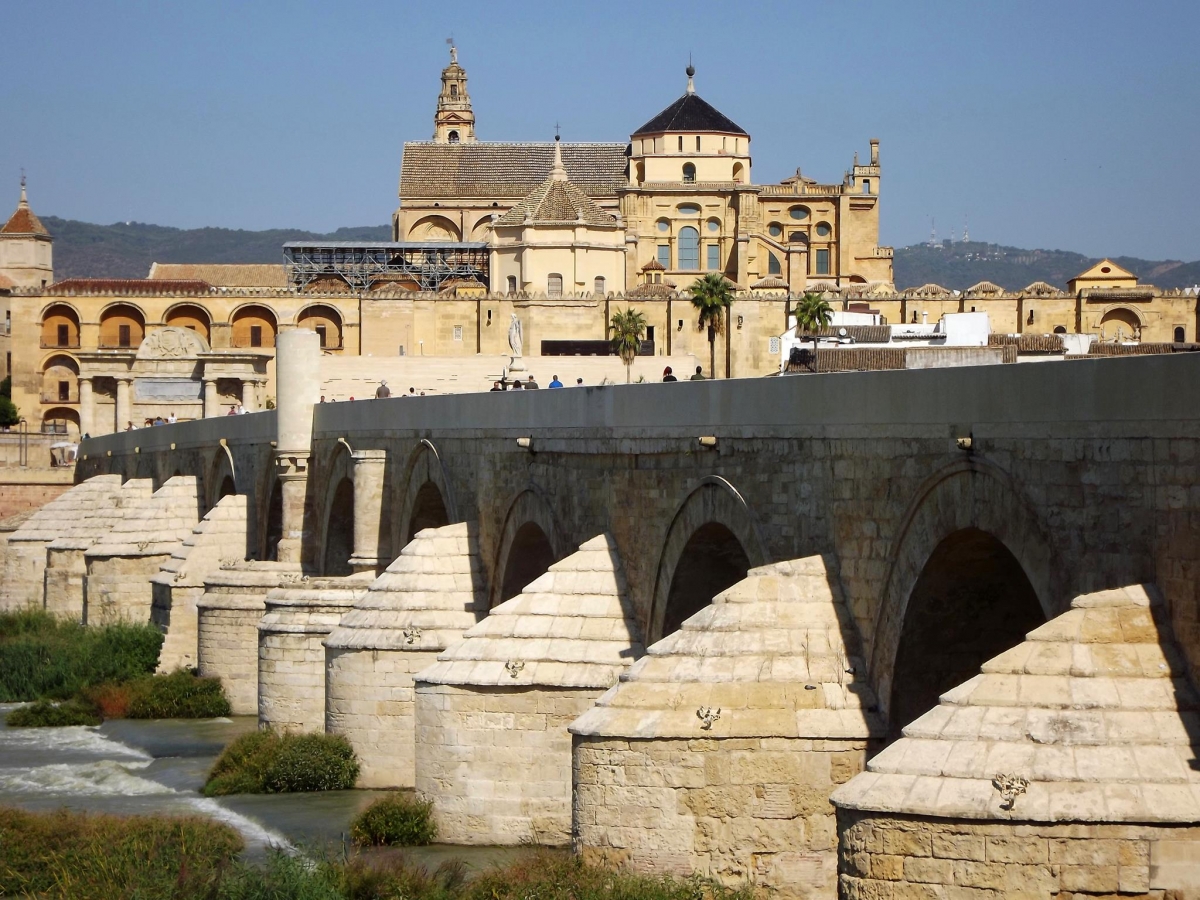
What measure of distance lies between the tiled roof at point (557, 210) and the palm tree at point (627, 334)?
4.81 m

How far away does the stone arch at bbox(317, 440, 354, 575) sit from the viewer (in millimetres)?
29484

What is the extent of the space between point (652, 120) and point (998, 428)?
73179 millimetres

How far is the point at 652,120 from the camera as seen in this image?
270 feet

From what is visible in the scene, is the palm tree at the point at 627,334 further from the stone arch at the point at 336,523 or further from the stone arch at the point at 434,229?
the stone arch at the point at 336,523

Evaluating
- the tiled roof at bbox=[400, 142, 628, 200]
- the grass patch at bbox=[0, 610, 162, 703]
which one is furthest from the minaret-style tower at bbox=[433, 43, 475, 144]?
the grass patch at bbox=[0, 610, 162, 703]

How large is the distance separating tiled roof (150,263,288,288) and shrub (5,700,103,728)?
56072 mm

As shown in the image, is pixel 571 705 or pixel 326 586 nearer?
A: pixel 571 705

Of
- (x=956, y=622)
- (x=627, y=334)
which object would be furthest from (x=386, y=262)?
(x=956, y=622)

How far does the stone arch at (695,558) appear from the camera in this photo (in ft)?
50.3

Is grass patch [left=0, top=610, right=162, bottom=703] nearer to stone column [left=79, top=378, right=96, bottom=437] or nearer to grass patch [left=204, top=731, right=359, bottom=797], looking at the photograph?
grass patch [left=204, top=731, right=359, bottom=797]

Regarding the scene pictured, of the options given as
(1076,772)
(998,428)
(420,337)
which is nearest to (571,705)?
(998,428)

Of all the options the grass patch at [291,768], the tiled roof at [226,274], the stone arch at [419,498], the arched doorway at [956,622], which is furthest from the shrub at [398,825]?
the tiled roof at [226,274]

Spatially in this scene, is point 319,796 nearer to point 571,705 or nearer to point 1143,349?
point 571,705

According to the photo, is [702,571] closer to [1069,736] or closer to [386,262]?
[1069,736]
